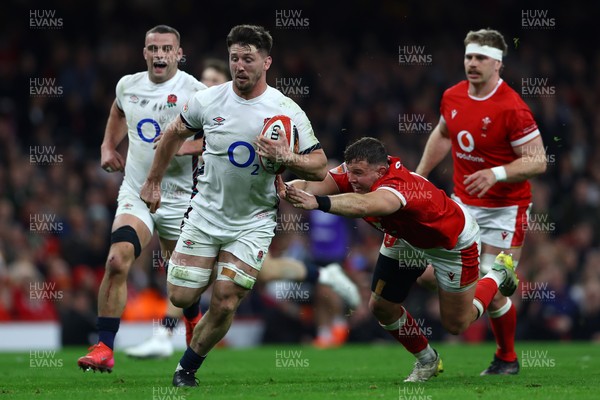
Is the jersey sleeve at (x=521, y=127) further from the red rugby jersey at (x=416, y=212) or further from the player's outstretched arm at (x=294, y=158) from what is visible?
the player's outstretched arm at (x=294, y=158)

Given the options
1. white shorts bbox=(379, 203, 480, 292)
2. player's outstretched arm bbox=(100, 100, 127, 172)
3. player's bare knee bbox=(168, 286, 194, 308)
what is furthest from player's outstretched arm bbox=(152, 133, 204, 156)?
white shorts bbox=(379, 203, 480, 292)

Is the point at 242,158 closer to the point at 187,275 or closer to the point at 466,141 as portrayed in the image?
the point at 187,275

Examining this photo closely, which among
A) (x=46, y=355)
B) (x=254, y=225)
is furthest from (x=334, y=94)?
(x=254, y=225)

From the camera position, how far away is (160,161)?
29.0 ft

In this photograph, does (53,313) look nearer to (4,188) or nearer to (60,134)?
(4,188)

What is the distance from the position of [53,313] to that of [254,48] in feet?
28.7

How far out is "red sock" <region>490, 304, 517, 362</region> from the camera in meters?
10.2

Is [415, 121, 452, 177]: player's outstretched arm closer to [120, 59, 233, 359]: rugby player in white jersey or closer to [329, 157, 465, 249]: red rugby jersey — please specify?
[329, 157, 465, 249]: red rugby jersey

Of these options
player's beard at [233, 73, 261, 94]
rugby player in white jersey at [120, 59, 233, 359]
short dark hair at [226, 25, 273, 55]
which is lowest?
rugby player in white jersey at [120, 59, 233, 359]

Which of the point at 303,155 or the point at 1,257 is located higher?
the point at 303,155

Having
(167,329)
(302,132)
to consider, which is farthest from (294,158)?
(167,329)

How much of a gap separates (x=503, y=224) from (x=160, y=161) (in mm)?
3458

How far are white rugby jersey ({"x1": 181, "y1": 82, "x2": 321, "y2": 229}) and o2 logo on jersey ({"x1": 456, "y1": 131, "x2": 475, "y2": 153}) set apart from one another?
224cm

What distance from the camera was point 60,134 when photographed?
1956 cm
